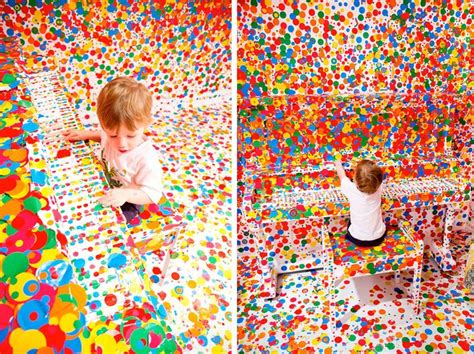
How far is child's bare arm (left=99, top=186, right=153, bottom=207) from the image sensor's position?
42.3 inches

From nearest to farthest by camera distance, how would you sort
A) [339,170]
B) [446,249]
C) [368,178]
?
[368,178] < [339,170] < [446,249]

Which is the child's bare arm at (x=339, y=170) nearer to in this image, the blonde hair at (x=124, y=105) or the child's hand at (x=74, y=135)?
the blonde hair at (x=124, y=105)

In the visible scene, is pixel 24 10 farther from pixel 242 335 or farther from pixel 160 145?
pixel 242 335

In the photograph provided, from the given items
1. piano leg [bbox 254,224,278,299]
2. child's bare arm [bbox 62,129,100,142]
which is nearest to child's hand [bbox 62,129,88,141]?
child's bare arm [bbox 62,129,100,142]

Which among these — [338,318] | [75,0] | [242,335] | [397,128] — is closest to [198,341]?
[75,0]

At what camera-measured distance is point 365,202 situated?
2070 millimetres

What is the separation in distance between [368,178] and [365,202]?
5.1 inches

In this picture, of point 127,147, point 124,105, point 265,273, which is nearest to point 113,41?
point 124,105

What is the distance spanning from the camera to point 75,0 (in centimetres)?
115

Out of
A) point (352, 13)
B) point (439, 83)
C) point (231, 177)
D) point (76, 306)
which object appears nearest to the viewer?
point (76, 306)

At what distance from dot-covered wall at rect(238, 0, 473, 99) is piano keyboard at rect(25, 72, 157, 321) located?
1.12m

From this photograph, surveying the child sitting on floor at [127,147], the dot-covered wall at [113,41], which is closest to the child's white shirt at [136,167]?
the child sitting on floor at [127,147]

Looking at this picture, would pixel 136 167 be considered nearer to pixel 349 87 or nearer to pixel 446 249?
pixel 349 87

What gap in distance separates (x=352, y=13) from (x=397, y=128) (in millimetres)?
665
